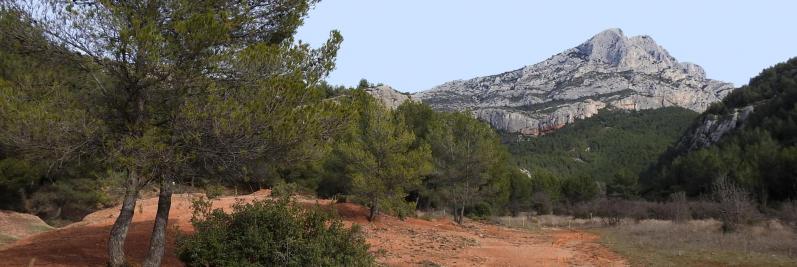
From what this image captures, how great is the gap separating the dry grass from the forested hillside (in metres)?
57.4

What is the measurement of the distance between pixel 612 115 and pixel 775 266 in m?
112

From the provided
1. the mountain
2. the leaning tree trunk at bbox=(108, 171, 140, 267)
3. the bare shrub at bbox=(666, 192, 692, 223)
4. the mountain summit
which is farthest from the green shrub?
the mountain summit

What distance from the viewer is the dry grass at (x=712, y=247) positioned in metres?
15.3

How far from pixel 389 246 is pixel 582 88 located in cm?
13205

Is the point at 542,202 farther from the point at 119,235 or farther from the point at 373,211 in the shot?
the point at 119,235

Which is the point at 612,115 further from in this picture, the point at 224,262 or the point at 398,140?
the point at 224,262

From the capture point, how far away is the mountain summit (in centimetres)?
12288

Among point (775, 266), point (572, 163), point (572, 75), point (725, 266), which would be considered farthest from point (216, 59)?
point (572, 75)

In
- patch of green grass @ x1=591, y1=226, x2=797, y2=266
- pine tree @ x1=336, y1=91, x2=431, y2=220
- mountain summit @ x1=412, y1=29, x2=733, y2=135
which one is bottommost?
patch of green grass @ x1=591, y1=226, x2=797, y2=266

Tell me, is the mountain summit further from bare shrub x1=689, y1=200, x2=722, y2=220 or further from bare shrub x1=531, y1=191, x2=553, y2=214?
bare shrub x1=689, y1=200, x2=722, y2=220

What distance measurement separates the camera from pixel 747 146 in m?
52.1

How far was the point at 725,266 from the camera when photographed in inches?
559

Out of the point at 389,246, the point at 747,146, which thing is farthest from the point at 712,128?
the point at 389,246

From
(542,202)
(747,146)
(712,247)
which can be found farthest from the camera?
(542,202)
